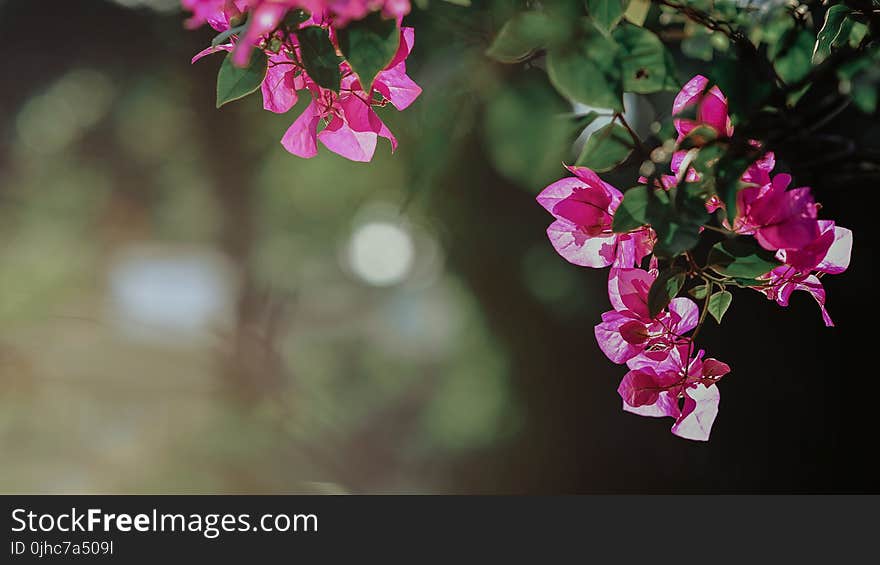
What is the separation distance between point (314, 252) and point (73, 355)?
0.77 meters

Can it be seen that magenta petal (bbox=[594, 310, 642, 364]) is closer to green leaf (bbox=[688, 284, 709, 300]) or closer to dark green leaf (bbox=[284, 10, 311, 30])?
green leaf (bbox=[688, 284, 709, 300])

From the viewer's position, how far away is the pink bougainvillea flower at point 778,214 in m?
0.31

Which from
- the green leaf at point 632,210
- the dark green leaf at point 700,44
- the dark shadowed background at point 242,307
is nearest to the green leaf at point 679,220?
the green leaf at point 632,210

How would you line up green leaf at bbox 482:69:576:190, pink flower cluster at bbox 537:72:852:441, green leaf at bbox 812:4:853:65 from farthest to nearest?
green leaf at bbox 812:4:853:65, pink flower cluster at bbox 537:72:852:441, green leaf at bbox 482:69:576:190

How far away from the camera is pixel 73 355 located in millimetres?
2203

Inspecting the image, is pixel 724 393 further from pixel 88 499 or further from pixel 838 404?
pixel 88 499

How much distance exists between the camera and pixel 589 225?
1.16ft

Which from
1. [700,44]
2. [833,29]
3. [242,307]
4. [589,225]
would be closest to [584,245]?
[589,225]

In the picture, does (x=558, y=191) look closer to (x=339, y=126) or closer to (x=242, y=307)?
(x=339, y=126)

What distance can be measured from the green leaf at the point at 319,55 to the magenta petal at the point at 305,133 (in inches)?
2.5

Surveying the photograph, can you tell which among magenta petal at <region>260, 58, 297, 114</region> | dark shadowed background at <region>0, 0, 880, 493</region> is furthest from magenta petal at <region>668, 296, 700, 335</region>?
dark shadowed background at <region>0, 0, 880, 493</region>

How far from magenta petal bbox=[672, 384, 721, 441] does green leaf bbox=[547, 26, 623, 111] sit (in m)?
0.19

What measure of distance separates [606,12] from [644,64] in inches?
1.0

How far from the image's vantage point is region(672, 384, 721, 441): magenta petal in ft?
1.25
